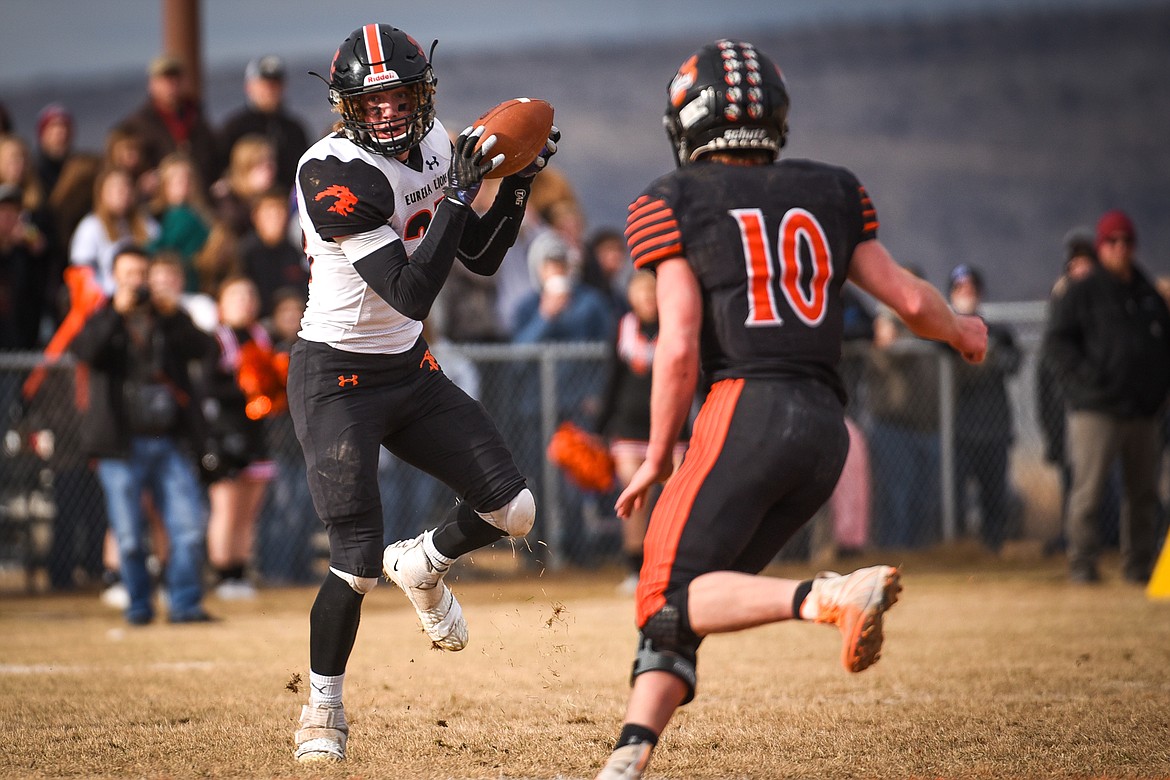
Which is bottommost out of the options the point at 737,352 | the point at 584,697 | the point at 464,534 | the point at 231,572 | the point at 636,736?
the point at 231,572

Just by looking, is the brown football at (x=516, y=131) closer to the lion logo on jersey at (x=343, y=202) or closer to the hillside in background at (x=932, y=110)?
the lion logo on jersey at (x=343, y=202)

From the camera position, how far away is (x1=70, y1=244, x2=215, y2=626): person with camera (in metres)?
8.73

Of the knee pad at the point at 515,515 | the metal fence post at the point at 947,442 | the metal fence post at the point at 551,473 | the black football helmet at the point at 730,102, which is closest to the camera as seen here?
the black football helmet at the point at 730,102

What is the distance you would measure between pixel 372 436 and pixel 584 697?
64.1 inches

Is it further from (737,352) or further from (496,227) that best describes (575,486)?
(737,352)

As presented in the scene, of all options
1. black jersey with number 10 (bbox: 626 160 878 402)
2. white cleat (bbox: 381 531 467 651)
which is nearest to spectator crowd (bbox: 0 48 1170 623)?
white cleat (bbox: 381 531 467 651)

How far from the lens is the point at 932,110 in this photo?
58.4ft

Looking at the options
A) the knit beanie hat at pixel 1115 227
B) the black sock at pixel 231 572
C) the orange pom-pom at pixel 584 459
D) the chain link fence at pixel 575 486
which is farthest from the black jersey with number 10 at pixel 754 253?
the chain link fence at pixel 575 486

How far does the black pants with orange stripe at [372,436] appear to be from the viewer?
4832 millimetres

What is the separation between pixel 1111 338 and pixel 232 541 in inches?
240

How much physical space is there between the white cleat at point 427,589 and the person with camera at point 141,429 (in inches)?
147

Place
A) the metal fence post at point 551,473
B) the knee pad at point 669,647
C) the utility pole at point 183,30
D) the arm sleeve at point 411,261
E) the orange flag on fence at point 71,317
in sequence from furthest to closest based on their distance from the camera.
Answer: the utility pole at point 183,30 < the metal fence post at point 551,473 < the orange flag on fence at point 71,317 < the arm sleeve at point 411,261 < the knee pad at point 669,647

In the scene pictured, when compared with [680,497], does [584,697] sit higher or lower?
lower

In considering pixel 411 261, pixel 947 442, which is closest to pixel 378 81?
pixel 411 261
